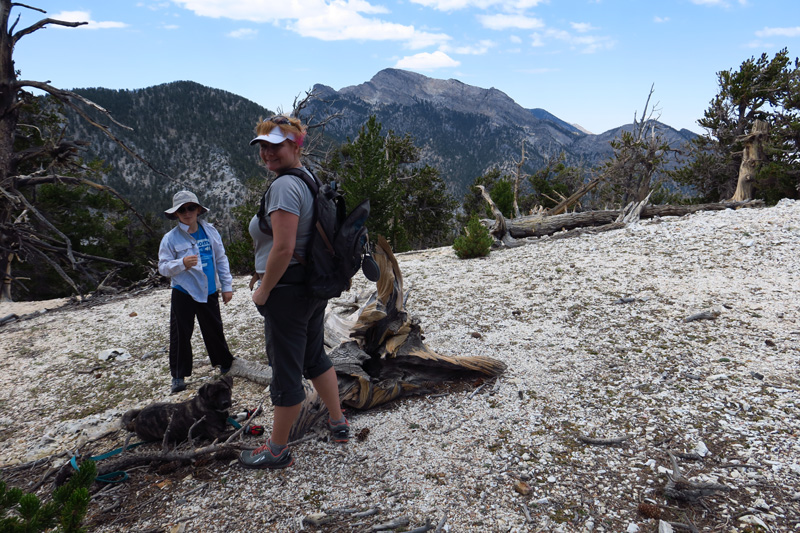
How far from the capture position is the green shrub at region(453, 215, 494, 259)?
10.3 meters

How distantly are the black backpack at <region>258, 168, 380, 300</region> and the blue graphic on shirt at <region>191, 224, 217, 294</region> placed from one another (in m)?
2.24

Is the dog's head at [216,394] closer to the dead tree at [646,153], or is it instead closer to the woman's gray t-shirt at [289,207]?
the woman's gray t-shirt at [289,207]

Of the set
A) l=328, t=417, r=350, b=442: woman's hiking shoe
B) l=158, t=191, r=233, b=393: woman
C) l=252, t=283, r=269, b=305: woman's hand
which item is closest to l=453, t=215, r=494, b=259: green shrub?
l=158, t=191, r=233, b=393: woman

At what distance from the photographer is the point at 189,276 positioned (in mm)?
4121

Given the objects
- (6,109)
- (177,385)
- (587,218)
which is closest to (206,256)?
(177,385)

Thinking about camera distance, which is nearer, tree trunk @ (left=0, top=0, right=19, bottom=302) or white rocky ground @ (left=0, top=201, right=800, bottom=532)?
white rocky ground @ (left=0, top=201, right=800, bottom=532)

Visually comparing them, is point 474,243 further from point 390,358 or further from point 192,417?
point 192,417

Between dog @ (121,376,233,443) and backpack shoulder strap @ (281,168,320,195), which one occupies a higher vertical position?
backpack shoulder strap @ (281,168,320,195)

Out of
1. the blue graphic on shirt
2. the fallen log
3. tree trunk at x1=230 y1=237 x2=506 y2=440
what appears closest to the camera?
tree trunk at x1=230 y1=237 x2=506 y2=440

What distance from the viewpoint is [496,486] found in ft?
8.25

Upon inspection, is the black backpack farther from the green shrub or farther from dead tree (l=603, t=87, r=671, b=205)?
dead tree (l=603, t=87, r=671, b=205)

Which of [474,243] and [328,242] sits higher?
[328,242]

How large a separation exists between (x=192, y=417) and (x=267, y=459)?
70 centimetres

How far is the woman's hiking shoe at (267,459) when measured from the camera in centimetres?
271
